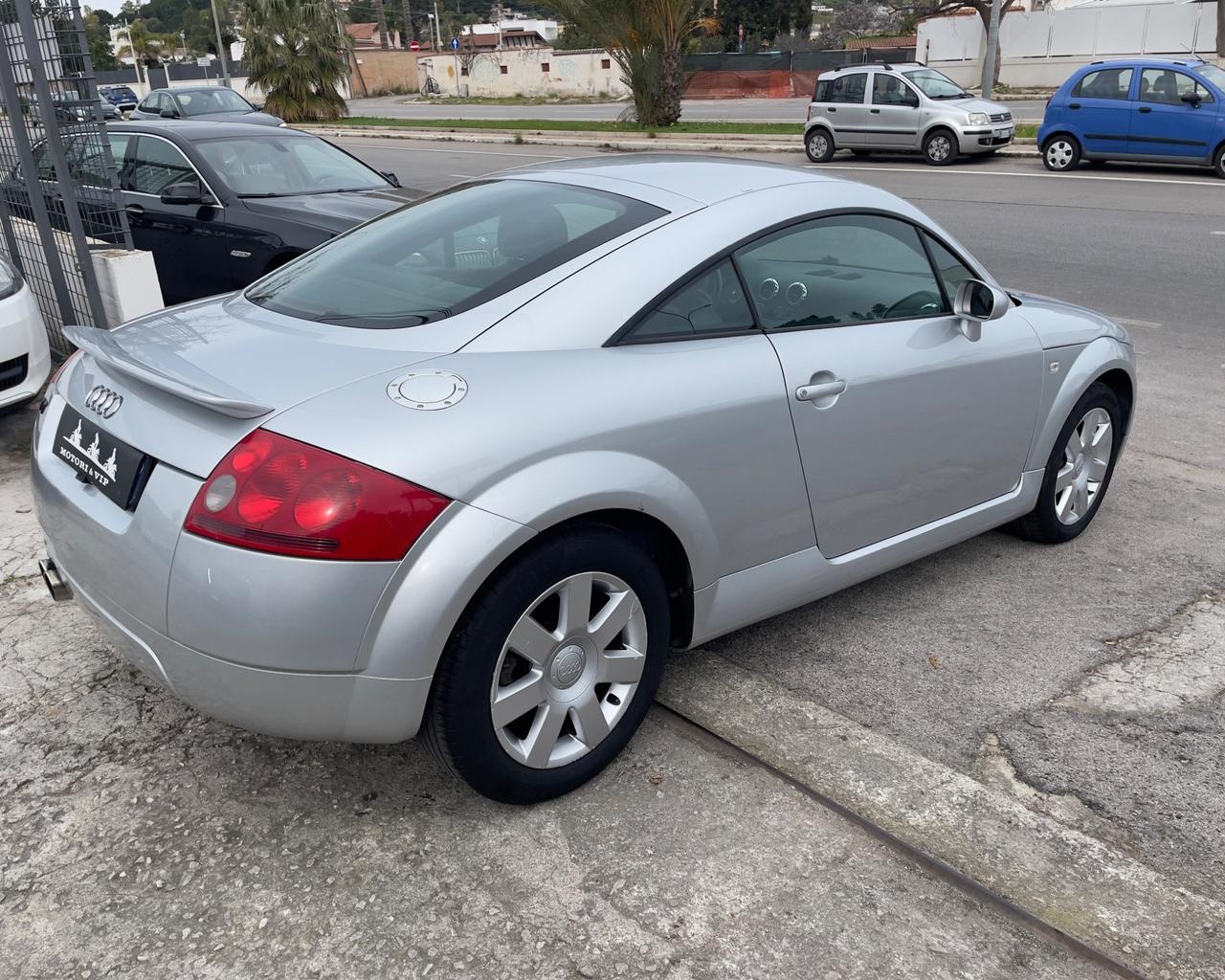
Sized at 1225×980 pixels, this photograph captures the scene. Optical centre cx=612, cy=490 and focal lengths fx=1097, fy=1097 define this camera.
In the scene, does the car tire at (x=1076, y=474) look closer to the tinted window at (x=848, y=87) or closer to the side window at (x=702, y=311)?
the side window at (x=702, y=311)

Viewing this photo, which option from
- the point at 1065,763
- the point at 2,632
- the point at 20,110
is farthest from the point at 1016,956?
the point at 20,110

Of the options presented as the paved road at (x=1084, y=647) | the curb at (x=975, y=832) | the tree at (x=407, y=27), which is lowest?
the paved road at (x=1084, y=647)

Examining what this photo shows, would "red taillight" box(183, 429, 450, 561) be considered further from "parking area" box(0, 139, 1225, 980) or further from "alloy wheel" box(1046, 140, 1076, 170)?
"alloy wheel" box(1046, 140, 1076, 170)

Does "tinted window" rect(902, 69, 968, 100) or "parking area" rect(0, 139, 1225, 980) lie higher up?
"tinted window" rect(902, 69, 968, 100)

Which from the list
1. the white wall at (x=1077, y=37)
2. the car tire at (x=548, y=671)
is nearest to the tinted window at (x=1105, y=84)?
the car tire at (x=548, y=671)

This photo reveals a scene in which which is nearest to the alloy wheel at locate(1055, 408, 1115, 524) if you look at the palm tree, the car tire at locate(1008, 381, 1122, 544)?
the car tire at locate(1008, 381, 1122, 544)

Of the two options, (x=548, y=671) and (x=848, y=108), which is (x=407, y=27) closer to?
(x=848, y=108)

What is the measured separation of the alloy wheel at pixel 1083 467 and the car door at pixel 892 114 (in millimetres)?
16089

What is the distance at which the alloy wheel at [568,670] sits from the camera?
2.59m

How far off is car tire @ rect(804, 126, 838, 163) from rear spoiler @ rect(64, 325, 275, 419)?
1903cm

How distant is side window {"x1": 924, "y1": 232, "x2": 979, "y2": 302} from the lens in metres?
3.68

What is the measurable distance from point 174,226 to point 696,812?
21.4 ft

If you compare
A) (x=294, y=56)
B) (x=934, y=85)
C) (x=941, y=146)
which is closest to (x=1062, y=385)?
(x=941, y=146)

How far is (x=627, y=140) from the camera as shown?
995 inches
